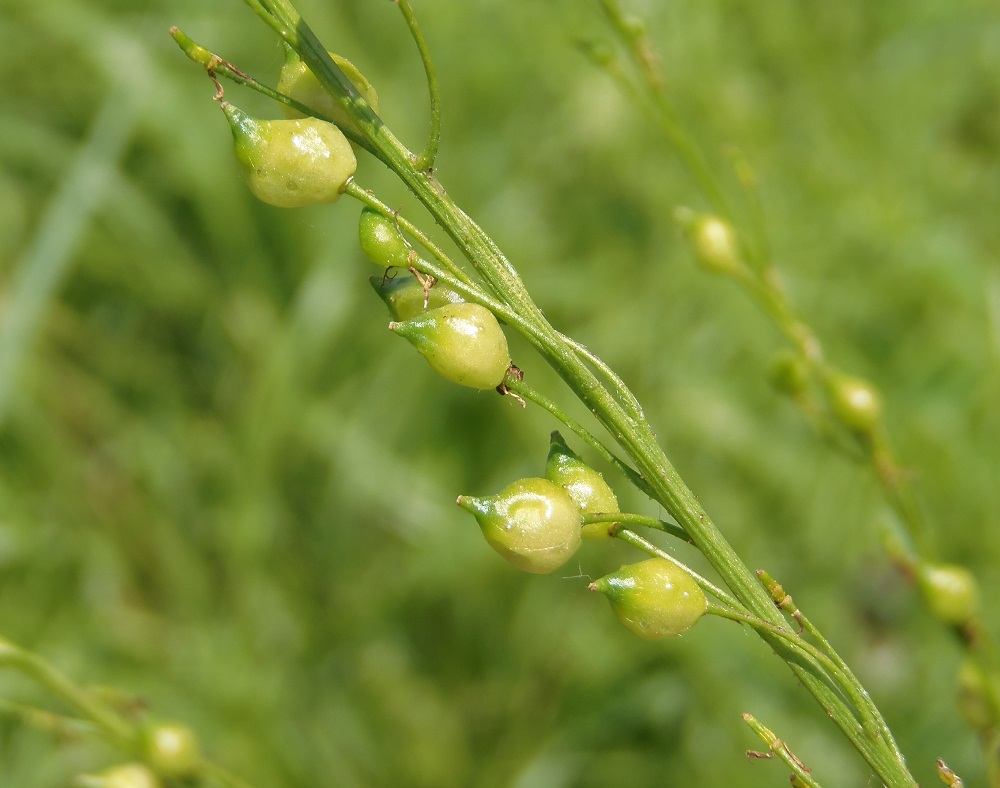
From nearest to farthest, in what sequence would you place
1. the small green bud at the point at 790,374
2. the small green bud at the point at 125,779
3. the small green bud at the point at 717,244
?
the small green bud at the point at 125,779, the small green bud at the point at 790,374, the small green bud at the point at 717,244

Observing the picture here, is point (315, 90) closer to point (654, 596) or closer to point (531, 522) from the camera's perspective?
point (531, 522)

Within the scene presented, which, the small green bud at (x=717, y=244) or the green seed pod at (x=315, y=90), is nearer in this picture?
the green seed pod at (x=315, y=90)

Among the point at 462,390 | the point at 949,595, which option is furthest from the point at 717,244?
the point at 462,390

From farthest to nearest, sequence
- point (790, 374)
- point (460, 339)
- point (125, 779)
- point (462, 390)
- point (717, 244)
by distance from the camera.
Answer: point (462, 390) → point (717, 244) → point (790, 374) → point (125, 779) → point (460, 339)

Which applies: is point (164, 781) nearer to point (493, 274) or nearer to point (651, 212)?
point (493, 274)

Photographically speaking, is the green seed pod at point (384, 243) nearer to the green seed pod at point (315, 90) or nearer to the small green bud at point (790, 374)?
the green seed pod at point (315, 90)

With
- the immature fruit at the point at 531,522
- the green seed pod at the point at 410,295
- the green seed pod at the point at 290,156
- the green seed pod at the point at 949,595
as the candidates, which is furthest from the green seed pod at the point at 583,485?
the green seed pod at the point at 949,595
